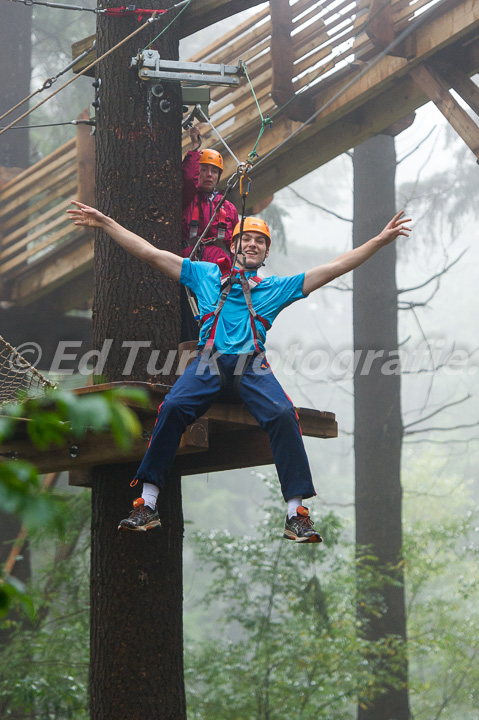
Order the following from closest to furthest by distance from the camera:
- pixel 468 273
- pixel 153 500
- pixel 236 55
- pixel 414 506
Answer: pixel 153 500, pixel 236 55, pixel 414 506, pixel 468 273

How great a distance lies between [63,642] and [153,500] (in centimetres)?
548

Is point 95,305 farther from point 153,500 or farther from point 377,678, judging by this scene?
point 377,678

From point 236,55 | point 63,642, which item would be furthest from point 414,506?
point 236,55

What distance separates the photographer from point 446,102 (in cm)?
525

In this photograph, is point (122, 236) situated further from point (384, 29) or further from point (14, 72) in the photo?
point (14, 72)

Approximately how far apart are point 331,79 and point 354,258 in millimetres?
2952

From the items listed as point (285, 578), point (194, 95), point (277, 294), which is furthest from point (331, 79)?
point (285, 578)

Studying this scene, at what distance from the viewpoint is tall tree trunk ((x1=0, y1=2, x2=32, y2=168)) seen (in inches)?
460

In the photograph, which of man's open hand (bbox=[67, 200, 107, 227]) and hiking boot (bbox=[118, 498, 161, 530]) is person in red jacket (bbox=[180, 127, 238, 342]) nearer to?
man's open hand (bbox=[67, 200, 107, 227])

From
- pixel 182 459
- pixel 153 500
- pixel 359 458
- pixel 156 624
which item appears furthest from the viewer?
pixel 359 458

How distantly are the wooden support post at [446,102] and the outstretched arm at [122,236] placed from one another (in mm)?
2234

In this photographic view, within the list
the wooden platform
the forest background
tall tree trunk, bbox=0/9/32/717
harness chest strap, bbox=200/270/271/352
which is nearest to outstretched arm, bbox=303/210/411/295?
harness chest strap, bbox=200/270/271/352

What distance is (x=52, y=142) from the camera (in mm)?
14273

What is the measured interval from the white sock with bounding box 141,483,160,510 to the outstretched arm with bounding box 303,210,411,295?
3.60 feet
